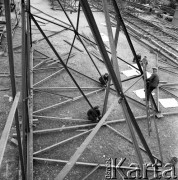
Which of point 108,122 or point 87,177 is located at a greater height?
point 108,122

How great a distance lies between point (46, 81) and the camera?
30.3 ft

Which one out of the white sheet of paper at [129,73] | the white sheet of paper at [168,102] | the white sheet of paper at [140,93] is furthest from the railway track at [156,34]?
the white sheet of paper at [140,93]

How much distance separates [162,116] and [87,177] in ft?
13.6

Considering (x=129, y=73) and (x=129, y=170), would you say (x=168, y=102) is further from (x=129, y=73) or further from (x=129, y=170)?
(x=129, y=170)

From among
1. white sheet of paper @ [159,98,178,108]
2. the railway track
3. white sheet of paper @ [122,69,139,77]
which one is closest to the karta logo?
white sheet of paper @ [159,98,178,108]

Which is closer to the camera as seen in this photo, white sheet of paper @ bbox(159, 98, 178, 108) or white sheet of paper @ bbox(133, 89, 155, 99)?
white sheet of paper @ bbox(159, 98, 178, 108)

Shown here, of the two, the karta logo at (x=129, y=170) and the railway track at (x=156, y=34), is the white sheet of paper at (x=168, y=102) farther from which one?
the railway track at (x=156, y=34)

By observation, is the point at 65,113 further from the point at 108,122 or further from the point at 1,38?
the point at 1,38

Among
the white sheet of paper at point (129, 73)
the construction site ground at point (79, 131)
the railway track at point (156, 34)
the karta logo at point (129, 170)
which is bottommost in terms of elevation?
the karta logo at point (129, 170)

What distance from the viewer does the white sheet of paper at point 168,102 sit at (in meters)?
8.74

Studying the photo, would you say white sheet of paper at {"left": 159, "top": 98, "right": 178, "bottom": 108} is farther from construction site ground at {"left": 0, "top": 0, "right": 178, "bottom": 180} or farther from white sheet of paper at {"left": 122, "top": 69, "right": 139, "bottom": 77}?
white sheet of paper at {"left": 122, "top": 69, "right": 139, "bottom": 77}

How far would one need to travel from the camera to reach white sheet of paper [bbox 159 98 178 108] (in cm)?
874

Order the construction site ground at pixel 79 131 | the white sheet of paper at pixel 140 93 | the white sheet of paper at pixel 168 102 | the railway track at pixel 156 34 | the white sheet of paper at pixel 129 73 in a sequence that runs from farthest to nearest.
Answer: the railway track at pixel 156 34, the white sheet of paper at pixel 129 73, the white sheet of paper at pixel 140 93, the white sheet of paper at pixel 168 102, the construction site ground at pixel 79 131

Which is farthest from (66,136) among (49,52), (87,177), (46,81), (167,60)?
(167,60)
